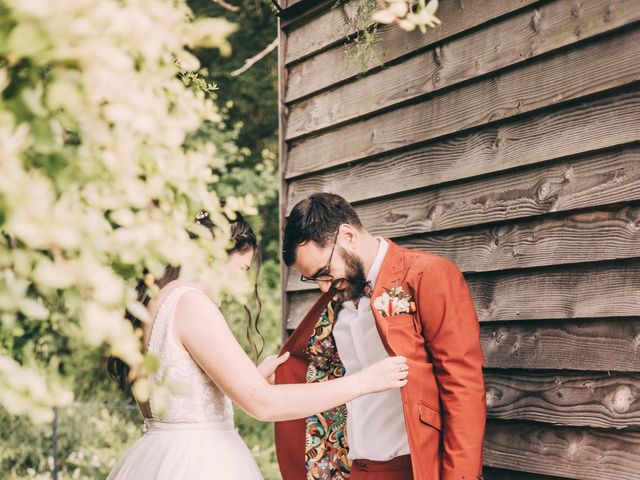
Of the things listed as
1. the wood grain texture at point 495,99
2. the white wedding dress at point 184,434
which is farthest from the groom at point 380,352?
the wood grain texture at point 495,99

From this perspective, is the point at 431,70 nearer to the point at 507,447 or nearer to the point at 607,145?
the point at 607,145

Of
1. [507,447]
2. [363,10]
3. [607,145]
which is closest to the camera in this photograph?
[607,145]

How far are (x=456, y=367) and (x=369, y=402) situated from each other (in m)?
0.60

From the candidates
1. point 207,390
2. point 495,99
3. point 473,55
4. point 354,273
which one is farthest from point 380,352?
point 473,55

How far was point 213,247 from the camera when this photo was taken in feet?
4.75

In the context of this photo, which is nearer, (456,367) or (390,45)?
(456,367)

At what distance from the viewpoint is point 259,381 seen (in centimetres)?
256

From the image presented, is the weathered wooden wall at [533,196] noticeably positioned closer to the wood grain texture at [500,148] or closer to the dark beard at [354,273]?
the wood grain texture at [500,148]

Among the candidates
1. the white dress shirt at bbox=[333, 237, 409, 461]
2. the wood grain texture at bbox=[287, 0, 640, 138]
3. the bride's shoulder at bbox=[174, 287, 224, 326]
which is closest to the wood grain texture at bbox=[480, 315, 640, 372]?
the white dress shirt at bbox=[333, 237, 409, 461]

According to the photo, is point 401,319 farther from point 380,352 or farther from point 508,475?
point 508,475

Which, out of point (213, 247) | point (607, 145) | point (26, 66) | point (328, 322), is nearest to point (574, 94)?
point (607, 145)

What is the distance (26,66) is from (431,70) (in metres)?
2.52

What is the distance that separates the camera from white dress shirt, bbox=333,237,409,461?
9.54 ft

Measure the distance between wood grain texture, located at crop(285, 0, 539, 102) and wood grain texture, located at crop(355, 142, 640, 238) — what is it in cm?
64
